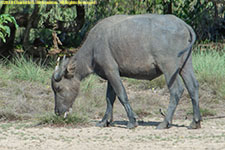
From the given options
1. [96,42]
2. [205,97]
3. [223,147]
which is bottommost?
[205,97]

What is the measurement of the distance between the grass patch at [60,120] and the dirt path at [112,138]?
9.5 inches

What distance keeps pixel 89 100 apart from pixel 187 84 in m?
3.38

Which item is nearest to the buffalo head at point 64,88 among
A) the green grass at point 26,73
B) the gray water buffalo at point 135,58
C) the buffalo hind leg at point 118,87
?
the gray water buffalo at point 135,58

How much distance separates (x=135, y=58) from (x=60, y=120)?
1.86 m

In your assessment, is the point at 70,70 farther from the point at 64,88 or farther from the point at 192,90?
the point at 192,90

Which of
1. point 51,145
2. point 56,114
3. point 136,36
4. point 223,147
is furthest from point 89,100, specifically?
Answer: point 223,147

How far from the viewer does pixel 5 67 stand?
13.6m

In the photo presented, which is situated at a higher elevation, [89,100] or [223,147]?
[223,147]

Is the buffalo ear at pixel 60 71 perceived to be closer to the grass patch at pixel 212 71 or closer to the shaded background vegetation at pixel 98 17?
the grass patch at pixel 212 71

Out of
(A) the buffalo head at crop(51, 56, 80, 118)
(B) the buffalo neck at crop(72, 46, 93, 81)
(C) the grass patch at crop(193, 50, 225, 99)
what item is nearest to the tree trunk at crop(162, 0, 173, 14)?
(C) the grass patch at crop(193, 50, 225, 99)

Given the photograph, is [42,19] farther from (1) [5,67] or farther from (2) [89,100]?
(2) [89,100]

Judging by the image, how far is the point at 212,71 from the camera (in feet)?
41.2

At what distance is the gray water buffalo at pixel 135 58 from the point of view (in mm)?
8242

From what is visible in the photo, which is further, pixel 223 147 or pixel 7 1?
pixel 7 1
